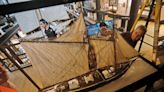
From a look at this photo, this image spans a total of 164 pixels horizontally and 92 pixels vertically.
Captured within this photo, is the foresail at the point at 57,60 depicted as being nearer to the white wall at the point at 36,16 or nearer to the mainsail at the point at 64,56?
the mainsail at the point at 64,56

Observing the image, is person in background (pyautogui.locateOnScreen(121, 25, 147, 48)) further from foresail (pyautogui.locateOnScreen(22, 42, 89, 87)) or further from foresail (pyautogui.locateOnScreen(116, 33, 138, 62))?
foresail (pyautogui.locateOnScreen(22, 42, 89, 87))

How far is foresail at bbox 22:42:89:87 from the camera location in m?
1.58

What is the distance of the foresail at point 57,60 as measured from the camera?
1.58 metres

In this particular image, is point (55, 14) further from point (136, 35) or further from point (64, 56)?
point (64, 56)

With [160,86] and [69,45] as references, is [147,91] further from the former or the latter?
[69,45]

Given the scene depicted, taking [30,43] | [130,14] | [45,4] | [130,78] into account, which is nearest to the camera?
[45,4]

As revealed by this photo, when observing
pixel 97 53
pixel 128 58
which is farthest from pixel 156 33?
pixel 97 53

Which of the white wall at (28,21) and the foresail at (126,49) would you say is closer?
the foresail at (126,49)

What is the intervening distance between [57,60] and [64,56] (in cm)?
9

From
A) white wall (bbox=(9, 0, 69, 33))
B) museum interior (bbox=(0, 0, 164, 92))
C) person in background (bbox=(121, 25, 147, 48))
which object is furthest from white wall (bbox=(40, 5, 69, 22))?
person in background (bbox=(121, 25, 147, 48))

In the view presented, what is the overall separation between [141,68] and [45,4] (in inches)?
66.0

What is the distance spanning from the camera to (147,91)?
1.99 m

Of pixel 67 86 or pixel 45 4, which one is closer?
pixel 45 4

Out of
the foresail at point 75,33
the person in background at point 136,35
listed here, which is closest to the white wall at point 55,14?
the person in background at point 136,35
